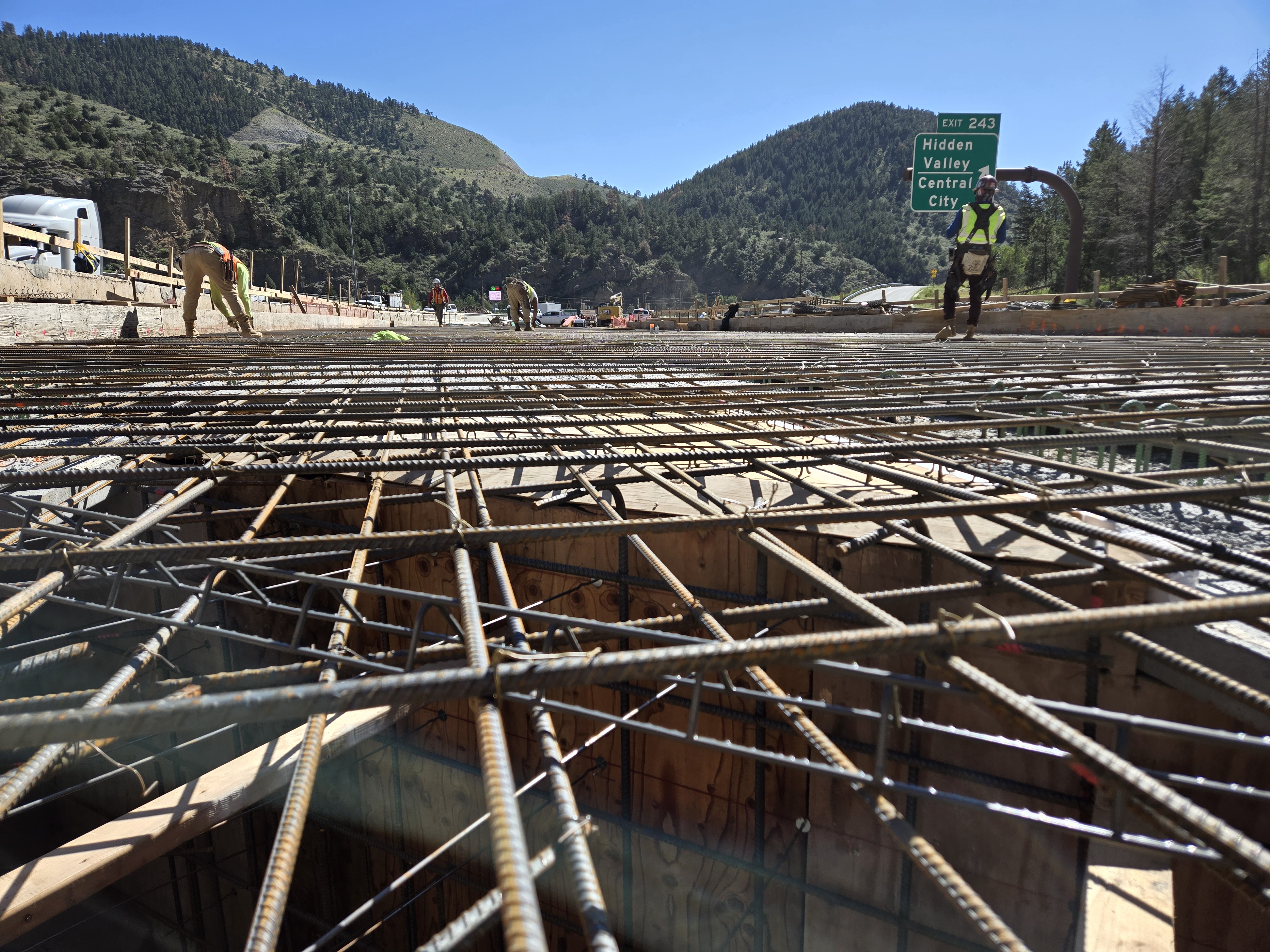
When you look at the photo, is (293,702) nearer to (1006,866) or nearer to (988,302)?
(1006,866)

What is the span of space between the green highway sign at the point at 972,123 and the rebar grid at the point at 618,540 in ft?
41.9

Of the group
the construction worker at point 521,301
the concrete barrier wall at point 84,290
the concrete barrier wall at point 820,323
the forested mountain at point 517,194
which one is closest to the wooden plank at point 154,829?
the concrete barrier wall at point 84,290

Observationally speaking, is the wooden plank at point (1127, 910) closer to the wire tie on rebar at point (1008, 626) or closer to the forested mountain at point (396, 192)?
the wire tie on rebar at point (1008, 626)

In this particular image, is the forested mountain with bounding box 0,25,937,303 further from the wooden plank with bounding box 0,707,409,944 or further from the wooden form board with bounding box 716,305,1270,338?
the wooden plank with bounding box 0,707,409,944

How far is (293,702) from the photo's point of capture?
1214mm

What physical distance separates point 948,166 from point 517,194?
163437 mm

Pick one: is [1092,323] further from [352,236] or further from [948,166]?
[352,236]

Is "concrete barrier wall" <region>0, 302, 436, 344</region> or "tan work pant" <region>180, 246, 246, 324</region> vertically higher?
"tan work pant" <region>180, 246, 246, 324</region>

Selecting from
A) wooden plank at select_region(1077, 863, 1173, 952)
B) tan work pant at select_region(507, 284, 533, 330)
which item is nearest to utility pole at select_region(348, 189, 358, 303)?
tan work pant at select_region(507, 284, 533, 330)

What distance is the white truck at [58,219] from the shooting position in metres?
23.0

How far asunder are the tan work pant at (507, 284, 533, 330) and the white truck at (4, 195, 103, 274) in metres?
13.8

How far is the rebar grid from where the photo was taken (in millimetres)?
1322

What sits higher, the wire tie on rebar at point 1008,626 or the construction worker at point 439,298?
the construction worker at point 439,298

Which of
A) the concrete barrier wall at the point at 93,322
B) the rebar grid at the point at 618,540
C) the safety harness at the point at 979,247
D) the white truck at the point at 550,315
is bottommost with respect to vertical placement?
the rebar grid at the point at 618,540
